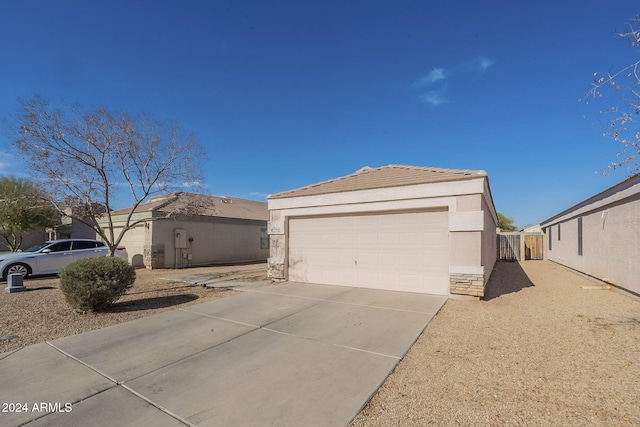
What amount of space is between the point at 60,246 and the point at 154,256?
13.5ft

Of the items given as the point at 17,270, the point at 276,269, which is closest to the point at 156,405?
the point at 276,269

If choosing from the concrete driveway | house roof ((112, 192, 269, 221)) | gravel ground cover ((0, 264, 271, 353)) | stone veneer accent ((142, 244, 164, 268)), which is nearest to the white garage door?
the concrete driveway

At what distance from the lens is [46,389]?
3.68m

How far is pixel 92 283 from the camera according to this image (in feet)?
22.3

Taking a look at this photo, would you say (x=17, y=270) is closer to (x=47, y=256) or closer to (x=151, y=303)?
(x=47, y=256)

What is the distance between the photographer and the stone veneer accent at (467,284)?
7.89m

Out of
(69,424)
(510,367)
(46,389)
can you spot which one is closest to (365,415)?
(510,367)

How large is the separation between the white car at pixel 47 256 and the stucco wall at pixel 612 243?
17.8 m

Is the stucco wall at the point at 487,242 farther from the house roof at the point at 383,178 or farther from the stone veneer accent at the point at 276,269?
the stone veneer accent at the point at 276,269

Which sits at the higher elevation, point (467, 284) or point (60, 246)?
point (60, 246)

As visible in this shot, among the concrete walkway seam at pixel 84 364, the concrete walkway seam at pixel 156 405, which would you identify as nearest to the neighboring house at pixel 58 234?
the concrete walkway seam at pixel 84 364

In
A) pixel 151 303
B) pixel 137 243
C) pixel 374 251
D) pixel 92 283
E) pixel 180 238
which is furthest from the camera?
pixel 137 243

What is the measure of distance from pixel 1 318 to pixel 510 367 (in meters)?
9.61

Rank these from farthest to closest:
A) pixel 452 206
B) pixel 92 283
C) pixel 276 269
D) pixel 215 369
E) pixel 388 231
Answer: pixel 276 269
pixel 388 231
pixel 452 206
pixel 92 283
pixel 215 369
